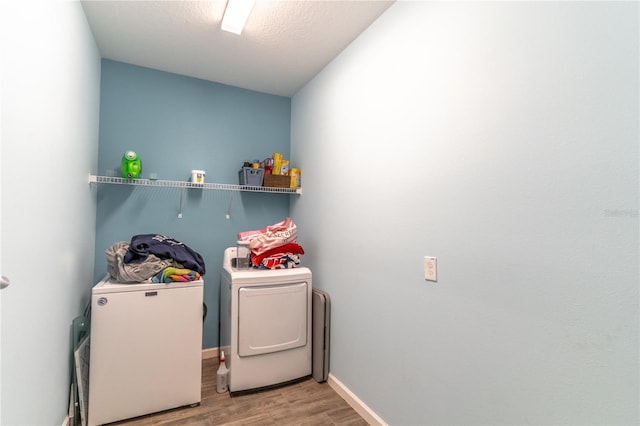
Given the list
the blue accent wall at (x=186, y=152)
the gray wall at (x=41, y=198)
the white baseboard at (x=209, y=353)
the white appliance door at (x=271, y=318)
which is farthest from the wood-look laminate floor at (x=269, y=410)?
the blue accent wall at (x=186, y=152)

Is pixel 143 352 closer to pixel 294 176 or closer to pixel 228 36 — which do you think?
pixel 294 176

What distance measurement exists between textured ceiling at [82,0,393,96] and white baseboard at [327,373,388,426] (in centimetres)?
253

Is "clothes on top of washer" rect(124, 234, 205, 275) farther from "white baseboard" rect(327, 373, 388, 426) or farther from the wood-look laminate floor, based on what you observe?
"white baseboard" rect(327, 373, 388, 426)

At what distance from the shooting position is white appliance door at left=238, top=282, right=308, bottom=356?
2.20 m

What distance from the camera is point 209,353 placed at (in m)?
2.83

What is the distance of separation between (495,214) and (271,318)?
5.53ft

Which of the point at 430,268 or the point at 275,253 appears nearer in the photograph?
the point at 430,268

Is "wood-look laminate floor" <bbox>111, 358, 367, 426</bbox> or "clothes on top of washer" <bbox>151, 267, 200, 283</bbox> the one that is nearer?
"wood-look laminate floor" <bbox>111, 358, 367, 426</bbox>

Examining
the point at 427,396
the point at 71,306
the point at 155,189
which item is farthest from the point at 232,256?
the point at 427,396

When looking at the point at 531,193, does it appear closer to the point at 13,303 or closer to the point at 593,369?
the point at 593,369

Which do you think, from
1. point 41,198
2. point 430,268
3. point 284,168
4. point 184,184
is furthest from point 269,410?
point 284,168

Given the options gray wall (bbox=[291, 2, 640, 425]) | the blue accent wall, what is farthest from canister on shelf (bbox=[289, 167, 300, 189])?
gray wall (bbox=[291, 2, 640, 425])

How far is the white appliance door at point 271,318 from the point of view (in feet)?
7.22

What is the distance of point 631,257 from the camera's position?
887 millimetres
